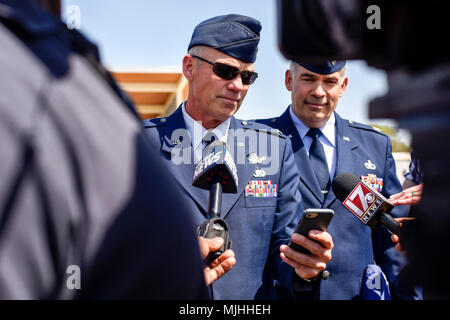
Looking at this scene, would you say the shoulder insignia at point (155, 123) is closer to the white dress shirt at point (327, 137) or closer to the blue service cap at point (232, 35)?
the blue service cap at point (232, 35)

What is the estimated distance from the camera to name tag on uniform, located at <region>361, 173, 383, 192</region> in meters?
2.91

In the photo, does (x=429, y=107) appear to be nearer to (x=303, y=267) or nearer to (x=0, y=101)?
(x=0, y=101)

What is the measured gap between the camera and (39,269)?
64 centimetres

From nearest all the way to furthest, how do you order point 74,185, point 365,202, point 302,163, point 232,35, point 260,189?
point 74,185, point 365,202, point 260,189, point 232,35, point 302,163

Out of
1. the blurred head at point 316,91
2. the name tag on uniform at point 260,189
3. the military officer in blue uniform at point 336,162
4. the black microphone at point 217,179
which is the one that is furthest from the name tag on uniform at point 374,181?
the black microphone at point 217,179

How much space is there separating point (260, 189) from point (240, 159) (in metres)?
0.21

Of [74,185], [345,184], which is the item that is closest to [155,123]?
[345,184]

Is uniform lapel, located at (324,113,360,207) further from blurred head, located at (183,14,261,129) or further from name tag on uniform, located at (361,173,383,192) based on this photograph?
blurred head, located at (183,14,261,129)

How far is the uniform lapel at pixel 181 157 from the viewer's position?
2.35 m

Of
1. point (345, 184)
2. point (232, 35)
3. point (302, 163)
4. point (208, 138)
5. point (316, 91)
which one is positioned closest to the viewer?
point (345, 184)

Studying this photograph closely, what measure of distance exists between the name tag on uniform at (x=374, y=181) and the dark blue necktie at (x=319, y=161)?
0.22 meters

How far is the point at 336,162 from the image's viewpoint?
114 inches

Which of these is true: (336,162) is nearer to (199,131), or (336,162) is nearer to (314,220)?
(199,131)

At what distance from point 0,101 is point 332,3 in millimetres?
452
